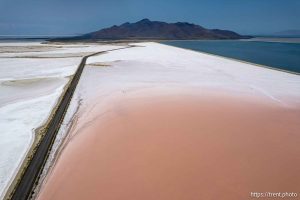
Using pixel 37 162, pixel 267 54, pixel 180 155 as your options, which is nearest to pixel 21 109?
pixel 37 162

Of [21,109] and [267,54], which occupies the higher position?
[21,109]

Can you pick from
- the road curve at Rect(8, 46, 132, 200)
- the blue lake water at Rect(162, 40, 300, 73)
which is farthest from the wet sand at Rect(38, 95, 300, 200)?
the blue lake water at Rect(162, 40, 300, 73)

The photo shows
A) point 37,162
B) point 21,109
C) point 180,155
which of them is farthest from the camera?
point 21,109

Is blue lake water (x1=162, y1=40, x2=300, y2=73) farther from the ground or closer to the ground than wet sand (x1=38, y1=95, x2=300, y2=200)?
closer to the ground

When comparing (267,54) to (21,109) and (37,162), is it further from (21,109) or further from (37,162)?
(37,162)

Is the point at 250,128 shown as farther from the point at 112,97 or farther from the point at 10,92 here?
the point at 10,92

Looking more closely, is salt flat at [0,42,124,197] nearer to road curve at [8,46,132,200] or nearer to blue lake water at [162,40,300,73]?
road curve at [8,46,132,200]

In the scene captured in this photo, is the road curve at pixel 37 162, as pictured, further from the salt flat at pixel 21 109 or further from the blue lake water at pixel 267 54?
the blue lake water at pixel 267 54

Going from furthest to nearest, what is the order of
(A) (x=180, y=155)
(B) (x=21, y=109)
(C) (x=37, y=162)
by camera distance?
(B) (x=21, y=109) → (A) (x=180, y=155) → (C) (x=37, y=162)
